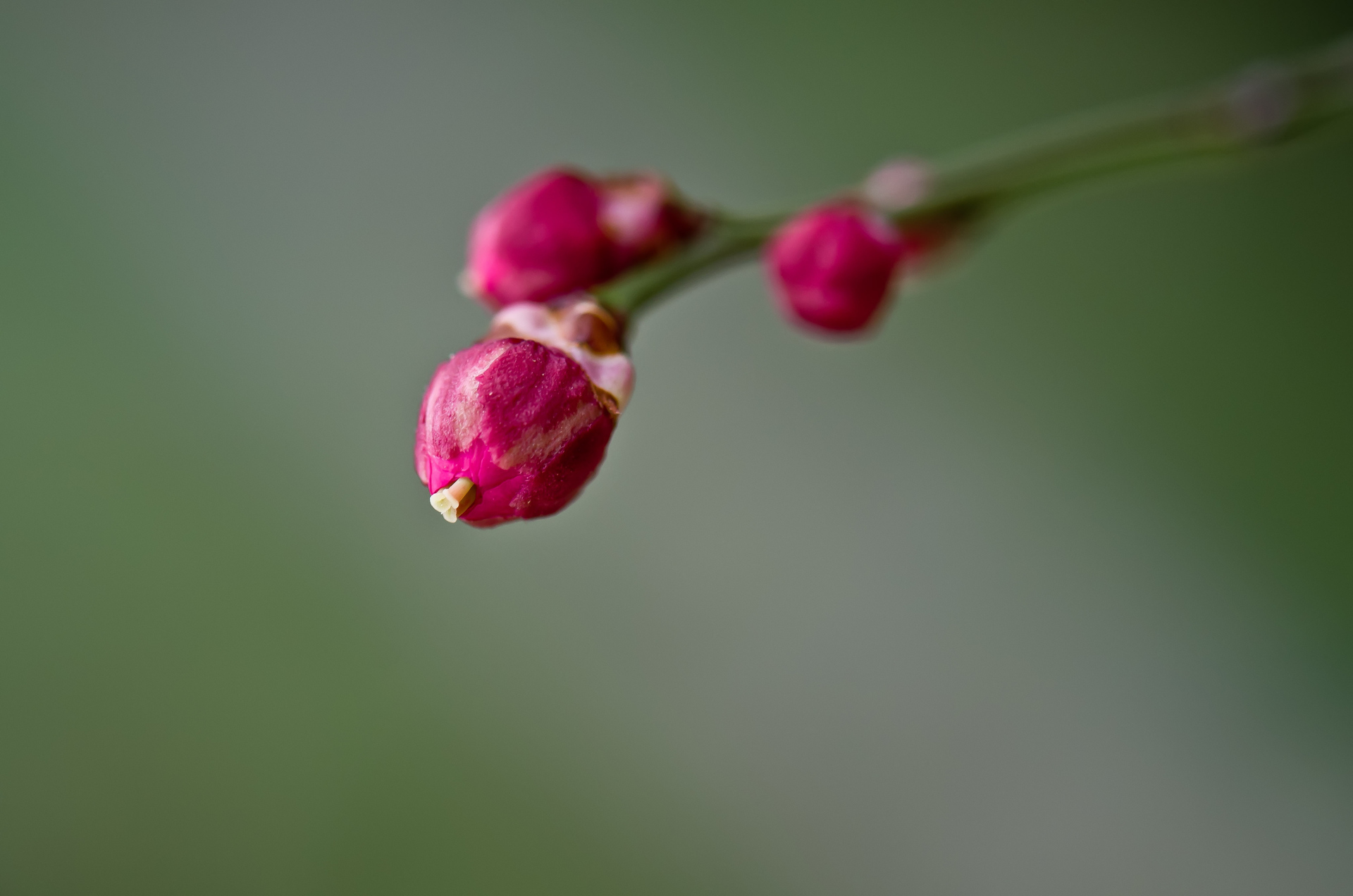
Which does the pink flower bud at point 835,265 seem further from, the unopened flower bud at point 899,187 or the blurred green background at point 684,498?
the blurred green background at point 684,498

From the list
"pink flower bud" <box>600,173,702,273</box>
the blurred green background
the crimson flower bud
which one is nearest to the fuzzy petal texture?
the crimson flower bud

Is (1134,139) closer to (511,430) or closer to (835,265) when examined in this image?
(835,265)

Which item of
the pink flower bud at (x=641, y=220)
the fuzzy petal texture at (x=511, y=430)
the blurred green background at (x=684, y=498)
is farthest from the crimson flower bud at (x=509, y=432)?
the blurred green background at (x=684, y=498)

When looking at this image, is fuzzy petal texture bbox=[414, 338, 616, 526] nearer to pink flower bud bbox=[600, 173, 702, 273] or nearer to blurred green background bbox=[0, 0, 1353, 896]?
pink flower bud bbox=[600, 173, 702, 273]

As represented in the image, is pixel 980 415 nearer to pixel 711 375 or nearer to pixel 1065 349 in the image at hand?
pixel 1065 349

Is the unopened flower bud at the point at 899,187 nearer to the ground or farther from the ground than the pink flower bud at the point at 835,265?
farther from the ground

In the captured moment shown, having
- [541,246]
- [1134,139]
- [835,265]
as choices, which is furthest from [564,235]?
[1134,139]

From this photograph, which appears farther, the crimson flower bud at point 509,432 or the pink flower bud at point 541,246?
the pink flower bud at point 541,246
